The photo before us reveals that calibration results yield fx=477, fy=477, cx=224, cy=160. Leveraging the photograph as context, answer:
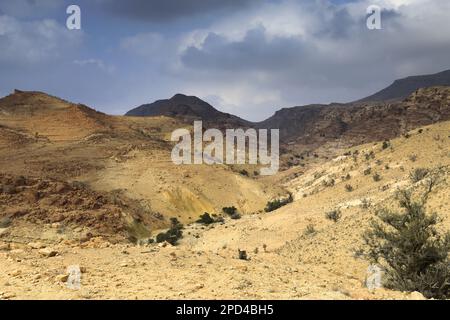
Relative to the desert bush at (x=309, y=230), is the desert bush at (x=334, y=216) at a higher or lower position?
Result: higher

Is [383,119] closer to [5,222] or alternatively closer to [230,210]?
[230,210]

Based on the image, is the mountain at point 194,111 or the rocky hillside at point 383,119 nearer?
the rocky hillside at point 383,119

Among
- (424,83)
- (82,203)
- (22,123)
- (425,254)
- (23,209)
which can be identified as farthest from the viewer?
(424,83)

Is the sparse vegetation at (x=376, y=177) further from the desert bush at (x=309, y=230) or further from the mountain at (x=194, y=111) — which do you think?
the mountain at (x=194, y=111)

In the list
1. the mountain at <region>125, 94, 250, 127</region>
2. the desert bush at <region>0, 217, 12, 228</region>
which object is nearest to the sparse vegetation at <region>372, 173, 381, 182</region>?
the desert bush at <region>0, 217, 12, 228</region>

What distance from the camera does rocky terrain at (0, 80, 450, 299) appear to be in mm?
9305

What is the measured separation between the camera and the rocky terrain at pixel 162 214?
30.5 ft

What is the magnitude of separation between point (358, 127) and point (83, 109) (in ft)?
182

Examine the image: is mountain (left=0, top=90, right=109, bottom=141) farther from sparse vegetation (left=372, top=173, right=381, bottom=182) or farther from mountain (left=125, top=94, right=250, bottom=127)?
mountain (left=125, top=94, right=250, bottom=127)

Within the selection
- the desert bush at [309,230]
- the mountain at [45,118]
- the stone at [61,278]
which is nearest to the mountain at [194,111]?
the mountain at [45,118]
